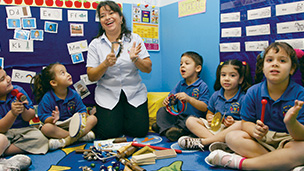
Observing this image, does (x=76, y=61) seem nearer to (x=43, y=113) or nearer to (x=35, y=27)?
(x=35, y=27)

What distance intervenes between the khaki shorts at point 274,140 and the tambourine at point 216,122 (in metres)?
0.29

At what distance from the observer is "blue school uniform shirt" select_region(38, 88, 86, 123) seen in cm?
156

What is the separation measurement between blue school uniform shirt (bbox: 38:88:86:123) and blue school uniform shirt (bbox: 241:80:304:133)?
1.08 meters

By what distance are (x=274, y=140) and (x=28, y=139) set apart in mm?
1306

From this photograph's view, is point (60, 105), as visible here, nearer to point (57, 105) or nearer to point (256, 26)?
point (57, 105)

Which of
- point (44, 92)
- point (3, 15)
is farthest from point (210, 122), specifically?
point (3, 15)

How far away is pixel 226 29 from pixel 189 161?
952 millimetres

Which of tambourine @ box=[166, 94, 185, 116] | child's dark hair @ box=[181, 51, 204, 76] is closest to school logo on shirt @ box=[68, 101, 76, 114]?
tambourine @ box=[166, 94, 185, 116]

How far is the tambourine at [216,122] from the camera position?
141 cm

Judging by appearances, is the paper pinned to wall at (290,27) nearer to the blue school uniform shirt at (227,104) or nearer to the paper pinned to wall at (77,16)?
the blue school uniform shirt at (227,104)

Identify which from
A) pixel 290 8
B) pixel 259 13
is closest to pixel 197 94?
pixel 259 13

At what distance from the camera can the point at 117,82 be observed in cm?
173

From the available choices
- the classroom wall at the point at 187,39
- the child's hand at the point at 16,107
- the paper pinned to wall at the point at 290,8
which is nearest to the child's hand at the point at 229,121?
the classroom wall at the point at 187,39

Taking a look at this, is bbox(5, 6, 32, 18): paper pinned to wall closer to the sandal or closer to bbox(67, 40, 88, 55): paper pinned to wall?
bbox(67, 40, 88, 55): paper pinned to wall
